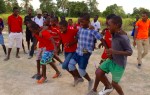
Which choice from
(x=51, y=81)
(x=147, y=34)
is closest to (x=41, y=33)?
(x=51, y=81)

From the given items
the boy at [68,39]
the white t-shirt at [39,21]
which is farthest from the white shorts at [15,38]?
the boy at [68,39]

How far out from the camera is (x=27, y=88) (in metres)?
6.10

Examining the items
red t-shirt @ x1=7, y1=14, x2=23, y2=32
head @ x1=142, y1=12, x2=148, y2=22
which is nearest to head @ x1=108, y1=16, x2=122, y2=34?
head @ x1=142, y1=12, x2=148, y2=22

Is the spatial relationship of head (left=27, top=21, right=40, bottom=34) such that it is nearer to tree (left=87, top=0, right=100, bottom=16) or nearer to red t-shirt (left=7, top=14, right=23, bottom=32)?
red t-shirt (left=7, top=14, right=23, bottom=32)

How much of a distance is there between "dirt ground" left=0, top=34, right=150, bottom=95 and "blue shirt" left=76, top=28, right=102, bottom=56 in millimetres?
940

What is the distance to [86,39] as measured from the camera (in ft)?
18.3

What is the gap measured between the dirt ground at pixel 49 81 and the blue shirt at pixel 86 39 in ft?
3.09

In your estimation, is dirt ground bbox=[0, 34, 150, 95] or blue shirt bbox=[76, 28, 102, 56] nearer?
blue shirt bbox=[76, 28, 102, 56]

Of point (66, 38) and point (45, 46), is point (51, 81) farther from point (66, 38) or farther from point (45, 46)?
point (66, 38)

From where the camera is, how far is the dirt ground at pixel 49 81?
590 centimetres

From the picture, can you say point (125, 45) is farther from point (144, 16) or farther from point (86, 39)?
point (144, 16)

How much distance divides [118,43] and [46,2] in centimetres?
6252

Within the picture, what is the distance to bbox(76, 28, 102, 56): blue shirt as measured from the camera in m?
5.56

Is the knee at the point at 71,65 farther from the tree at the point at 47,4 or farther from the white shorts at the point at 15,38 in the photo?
the tree at the point at 47,4
